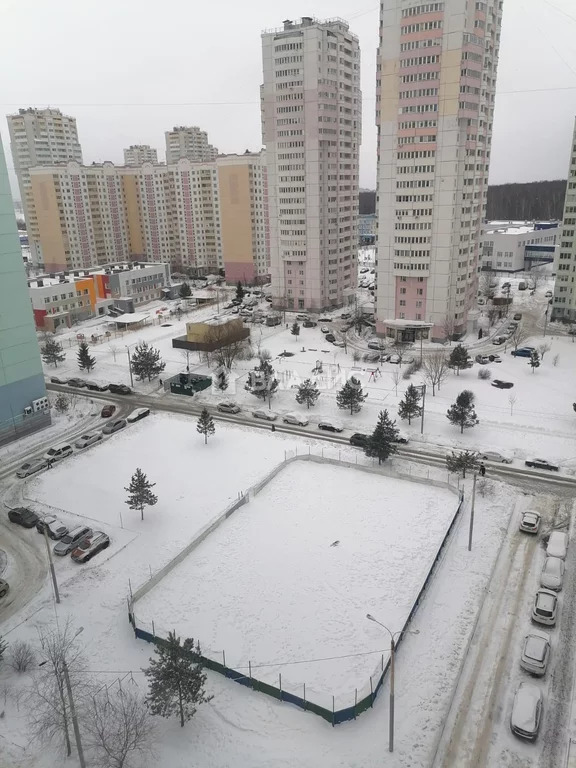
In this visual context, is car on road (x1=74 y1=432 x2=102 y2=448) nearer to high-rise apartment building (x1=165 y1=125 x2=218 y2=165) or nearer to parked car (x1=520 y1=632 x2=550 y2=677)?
parked car (x1=520 y1=632 x2=550 y2=677)

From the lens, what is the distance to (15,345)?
39062mm

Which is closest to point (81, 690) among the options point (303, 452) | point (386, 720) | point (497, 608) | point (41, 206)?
point (386, 720)

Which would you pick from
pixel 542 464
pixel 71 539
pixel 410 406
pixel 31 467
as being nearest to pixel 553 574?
pixel 542 464

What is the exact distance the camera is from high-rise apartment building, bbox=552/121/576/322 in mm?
67188

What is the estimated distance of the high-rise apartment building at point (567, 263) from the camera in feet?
220

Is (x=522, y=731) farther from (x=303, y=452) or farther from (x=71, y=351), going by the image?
(x=71, y=351)

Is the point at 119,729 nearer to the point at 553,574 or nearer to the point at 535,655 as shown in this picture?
the point at 535,655

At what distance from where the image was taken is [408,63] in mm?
55781

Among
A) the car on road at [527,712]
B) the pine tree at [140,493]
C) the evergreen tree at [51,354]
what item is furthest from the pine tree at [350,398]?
the evergreen tree at [51,354]

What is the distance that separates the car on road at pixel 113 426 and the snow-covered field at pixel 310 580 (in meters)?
15.1

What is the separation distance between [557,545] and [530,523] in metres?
1.92

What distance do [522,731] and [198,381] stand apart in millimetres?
37909

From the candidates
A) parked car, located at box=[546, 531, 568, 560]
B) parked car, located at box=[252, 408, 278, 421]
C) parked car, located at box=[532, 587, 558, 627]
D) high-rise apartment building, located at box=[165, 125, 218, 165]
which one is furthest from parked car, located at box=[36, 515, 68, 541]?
high-rise apartment building, located at box=[165, 125, 218, 165]

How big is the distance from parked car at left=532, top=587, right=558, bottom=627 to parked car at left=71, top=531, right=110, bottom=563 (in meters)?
19.9
